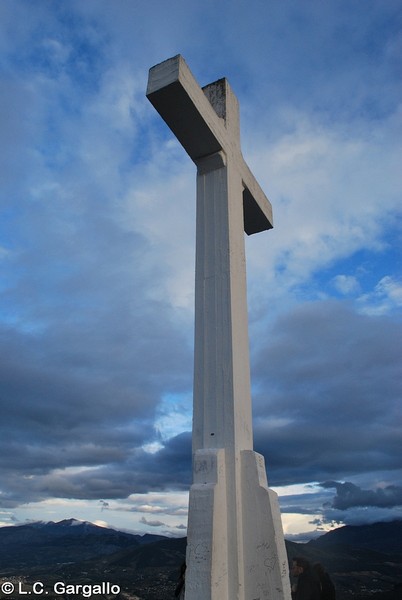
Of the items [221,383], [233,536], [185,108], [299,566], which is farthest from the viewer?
[299,566]

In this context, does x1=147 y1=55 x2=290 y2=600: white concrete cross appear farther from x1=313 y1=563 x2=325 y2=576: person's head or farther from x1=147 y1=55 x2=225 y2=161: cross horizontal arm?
x1=313 y1=563 x2=325 y2=576: person's head

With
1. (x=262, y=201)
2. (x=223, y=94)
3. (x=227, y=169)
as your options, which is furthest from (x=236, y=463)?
(x=223, y=94)

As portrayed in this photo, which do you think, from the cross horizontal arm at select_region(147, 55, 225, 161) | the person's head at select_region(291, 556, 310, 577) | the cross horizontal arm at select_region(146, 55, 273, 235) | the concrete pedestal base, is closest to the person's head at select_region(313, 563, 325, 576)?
the person's head at select_region(291, 556, 310, 577)

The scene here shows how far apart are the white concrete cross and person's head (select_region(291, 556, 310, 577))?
3.07m

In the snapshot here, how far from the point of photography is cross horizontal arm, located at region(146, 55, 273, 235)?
5.16 m

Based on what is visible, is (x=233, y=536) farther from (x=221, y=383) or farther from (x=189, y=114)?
(x=189, y=114)

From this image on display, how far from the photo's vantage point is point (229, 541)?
4.19 meters

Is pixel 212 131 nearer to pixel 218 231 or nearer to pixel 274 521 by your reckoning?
pixel 218 231

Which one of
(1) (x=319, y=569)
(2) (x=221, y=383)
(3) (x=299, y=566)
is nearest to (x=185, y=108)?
(2) (x=221, y=383)

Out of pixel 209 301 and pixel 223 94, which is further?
pixel 223 94

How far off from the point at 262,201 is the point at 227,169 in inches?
55.9

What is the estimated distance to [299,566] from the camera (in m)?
7.00

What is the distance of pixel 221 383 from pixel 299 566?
3934mm

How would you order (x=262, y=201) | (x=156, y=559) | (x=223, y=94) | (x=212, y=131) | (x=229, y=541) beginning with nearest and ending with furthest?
(x=229, y=541) < (x=212, y=131) < (x=223, y=94) < (x=262, y=201) < (x=156, y=559)
